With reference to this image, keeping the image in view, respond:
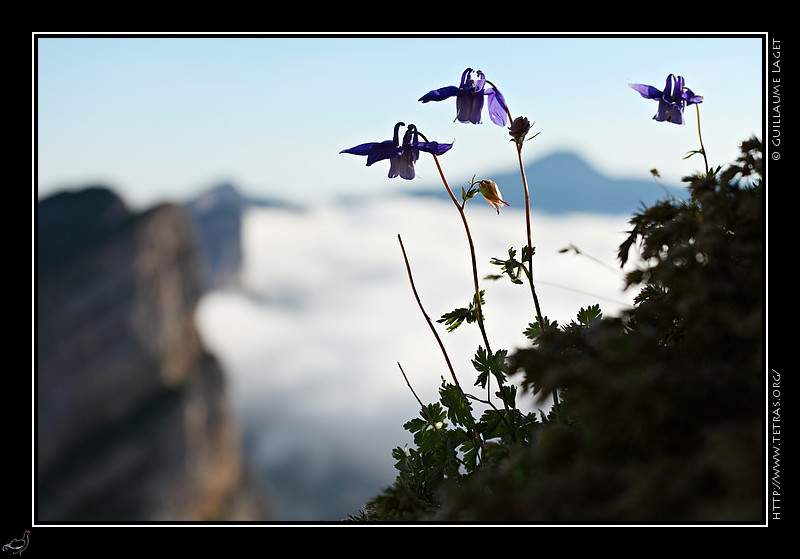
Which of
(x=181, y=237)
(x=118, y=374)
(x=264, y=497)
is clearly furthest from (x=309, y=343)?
(x=118, y=374)

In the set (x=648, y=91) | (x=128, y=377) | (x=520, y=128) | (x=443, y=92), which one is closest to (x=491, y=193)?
(x=520, y=128)

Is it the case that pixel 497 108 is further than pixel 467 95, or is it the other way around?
pixel 497 108
